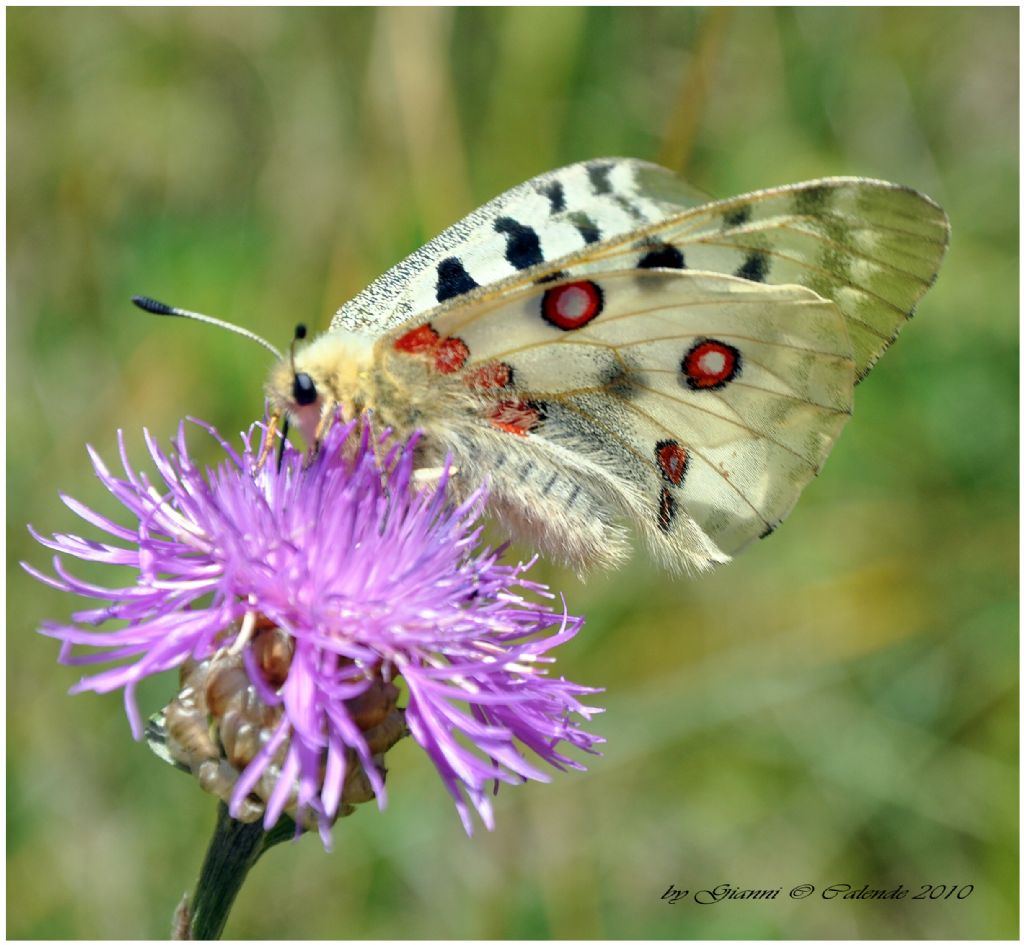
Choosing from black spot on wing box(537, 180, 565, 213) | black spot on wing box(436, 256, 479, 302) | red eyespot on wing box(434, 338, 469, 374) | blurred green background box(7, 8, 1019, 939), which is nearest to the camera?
red eyespot on wing box(434, 338, 469, 374)

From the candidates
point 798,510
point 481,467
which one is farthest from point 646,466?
point 798,510

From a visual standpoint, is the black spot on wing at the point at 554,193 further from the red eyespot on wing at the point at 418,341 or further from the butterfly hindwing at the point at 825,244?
the red eyespot on wing at the point at 418,341

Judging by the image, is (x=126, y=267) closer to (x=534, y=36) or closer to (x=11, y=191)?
(x=11, y=191)

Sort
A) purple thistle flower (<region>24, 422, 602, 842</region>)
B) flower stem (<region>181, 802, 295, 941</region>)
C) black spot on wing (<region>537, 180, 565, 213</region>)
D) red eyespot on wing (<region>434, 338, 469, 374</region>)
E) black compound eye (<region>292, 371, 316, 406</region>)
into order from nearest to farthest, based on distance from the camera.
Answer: purple thistle flower (<region>24, 422, 602, 842</region>) → flower stem (<region>181, 802, 295, 941</region>) → black compound eye (<region>292, 371, 316, 406</region>) → red eyespot on wing (<region>434, 338, 469, 374</region>) → black spot on wing (<region>537, 180, 565, 213</region>)

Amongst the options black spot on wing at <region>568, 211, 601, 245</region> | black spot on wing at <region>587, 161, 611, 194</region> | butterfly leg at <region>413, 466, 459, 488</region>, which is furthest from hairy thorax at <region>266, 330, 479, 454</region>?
black spot on wing at <region>587, 161, 611, 194</region>

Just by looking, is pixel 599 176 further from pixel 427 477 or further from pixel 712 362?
pixel 427 477

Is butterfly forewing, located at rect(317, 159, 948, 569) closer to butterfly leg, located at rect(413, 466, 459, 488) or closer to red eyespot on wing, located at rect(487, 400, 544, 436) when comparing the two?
red eyespot on wing, located at rect(487, 400, 544, 436)
